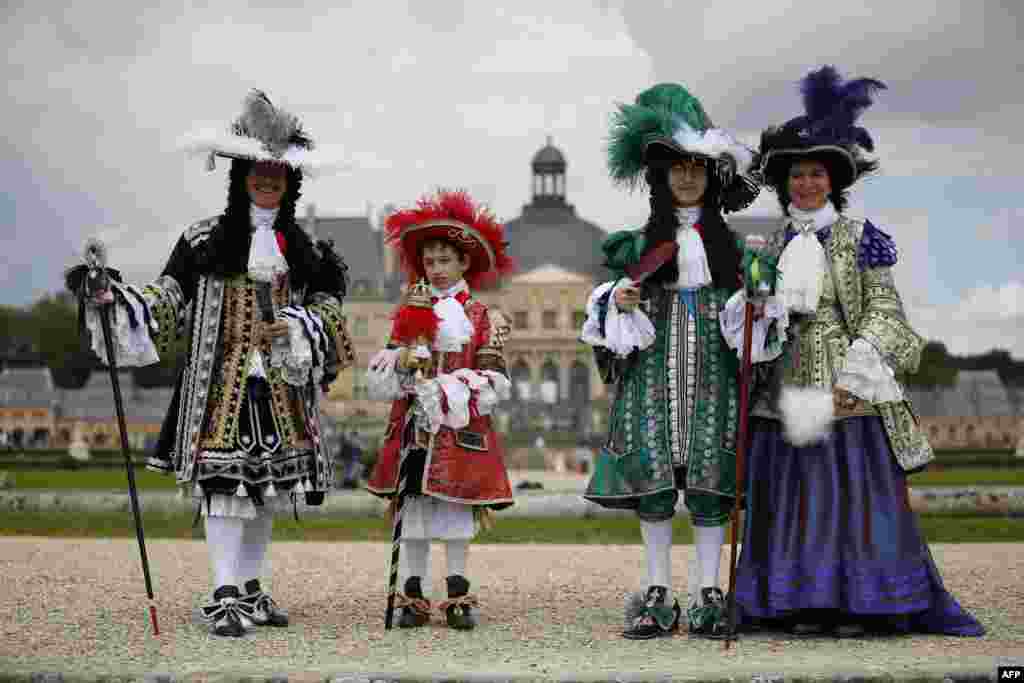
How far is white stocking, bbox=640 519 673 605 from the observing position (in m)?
6.48

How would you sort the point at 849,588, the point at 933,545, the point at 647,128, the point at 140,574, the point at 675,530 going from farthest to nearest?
1. the point at 675,530
2. the point at 933,545
3. the point at 140,574
4. the point at 647,128
5. the point at 849,588

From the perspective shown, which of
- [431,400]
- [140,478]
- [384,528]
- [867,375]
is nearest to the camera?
[867,375]

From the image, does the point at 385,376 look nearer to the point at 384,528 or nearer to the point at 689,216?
the point at 689,216

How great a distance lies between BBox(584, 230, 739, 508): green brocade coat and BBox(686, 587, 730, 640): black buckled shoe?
45 centimetres

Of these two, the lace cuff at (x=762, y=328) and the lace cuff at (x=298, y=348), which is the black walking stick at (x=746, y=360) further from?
the lace cuff at (x=298, y=348)

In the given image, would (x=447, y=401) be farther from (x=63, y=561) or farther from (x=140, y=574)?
(x=63, y=561)

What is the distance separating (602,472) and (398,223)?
141 centimetres

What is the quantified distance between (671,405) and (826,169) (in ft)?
3.99

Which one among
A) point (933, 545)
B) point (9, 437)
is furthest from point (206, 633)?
point (9, 437)

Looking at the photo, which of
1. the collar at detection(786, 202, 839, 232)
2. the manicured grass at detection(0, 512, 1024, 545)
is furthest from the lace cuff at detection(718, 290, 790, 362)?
the manicured grass at detection(0, 512, 1024, 545)

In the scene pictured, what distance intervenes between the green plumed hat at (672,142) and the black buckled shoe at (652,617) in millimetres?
1696

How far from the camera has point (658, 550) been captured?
21.3 ft

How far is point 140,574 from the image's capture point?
9156 mm

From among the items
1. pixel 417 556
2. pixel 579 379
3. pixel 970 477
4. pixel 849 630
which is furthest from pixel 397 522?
pixel 579 379
